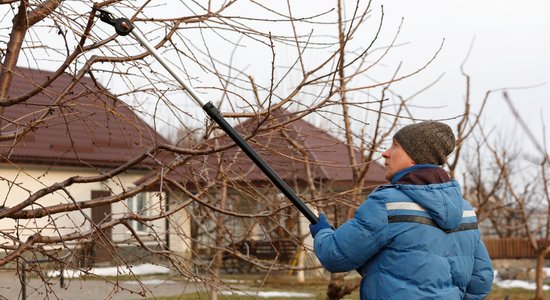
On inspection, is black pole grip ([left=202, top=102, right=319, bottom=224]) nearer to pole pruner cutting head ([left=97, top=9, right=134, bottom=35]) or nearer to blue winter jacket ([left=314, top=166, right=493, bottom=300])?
blue winter jacket ([left=314, top=166, right=493, bottom=300])

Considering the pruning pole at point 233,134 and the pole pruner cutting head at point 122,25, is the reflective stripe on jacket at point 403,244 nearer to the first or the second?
the pruning pole at point 233,134

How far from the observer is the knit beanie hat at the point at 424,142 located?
3762 millimetres

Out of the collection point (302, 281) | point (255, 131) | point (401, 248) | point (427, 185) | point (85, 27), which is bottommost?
point (302, 281)

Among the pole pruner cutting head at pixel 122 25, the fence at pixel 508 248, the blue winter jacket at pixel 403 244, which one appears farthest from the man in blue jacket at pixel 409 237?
the fence at pixel 508 248

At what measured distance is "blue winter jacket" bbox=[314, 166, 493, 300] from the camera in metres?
3.53

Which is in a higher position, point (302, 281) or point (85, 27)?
point (85, 27)

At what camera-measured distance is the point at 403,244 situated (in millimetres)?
3553

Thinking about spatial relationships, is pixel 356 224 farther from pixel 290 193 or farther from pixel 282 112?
pixel 282 112

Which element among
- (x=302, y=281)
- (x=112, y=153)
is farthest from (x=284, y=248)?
(x=112, y=153)

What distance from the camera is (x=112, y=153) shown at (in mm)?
24781

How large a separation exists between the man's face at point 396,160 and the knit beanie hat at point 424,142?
17mm

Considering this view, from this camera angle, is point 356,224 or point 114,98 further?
point 114,98

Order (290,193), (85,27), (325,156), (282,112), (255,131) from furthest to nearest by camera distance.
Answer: (325,156) < (282,112) < (85,27) < (255,131) < (290,193)

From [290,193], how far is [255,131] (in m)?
0.63
